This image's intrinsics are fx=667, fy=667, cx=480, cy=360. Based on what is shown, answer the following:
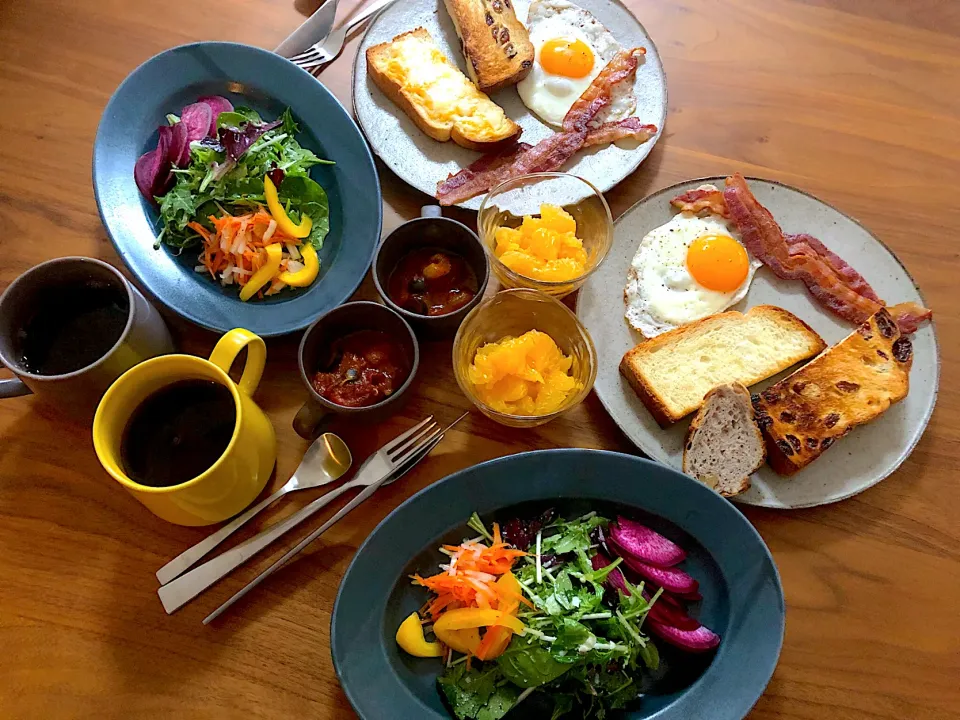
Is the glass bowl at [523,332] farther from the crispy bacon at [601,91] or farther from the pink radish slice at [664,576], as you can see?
the crispy bacon at [601,91]

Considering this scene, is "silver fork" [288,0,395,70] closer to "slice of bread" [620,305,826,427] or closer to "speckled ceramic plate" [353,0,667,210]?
"speckled ceramic plate" [353,0,667,210]

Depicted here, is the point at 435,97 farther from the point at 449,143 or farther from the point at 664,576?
the point at 664,576

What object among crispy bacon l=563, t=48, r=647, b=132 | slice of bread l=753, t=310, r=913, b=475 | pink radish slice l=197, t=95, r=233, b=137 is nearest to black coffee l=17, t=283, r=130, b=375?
pink radish slice l=197, t=95, r=233, b=137

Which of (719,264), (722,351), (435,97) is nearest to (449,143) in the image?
(435,97)

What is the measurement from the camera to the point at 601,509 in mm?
1712

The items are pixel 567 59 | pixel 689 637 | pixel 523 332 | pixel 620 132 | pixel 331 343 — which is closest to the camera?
pixel 689 637

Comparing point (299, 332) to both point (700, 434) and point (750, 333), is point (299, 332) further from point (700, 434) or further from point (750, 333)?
point (750, 333)

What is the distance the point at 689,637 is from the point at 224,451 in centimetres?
118

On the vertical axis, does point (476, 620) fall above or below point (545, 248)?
below

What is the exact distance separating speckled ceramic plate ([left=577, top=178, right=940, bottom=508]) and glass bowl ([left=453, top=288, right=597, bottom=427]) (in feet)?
0.36

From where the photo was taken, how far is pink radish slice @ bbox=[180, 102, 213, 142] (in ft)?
6.53

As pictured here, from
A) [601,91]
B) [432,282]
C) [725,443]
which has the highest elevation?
[601,91]

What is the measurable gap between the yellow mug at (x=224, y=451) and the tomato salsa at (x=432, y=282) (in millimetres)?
451

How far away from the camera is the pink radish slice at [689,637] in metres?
1.59
